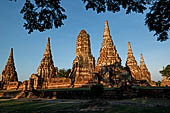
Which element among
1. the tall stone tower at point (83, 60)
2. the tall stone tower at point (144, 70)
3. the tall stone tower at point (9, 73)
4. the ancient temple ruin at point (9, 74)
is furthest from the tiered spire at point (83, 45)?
the tall stone tower at point (9, 73)

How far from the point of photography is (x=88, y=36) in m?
34.7

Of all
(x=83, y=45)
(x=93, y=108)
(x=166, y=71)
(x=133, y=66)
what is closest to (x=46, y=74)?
(x=83, y=45)

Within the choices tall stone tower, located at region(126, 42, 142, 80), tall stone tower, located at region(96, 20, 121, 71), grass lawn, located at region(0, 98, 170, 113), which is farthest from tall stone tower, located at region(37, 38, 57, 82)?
grass lawn, located at region(0, 98, 170, 113)

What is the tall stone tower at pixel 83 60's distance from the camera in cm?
2909

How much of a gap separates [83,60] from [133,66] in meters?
14.5

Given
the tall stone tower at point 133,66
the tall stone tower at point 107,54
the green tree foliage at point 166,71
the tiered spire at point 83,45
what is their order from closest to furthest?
the tall stone tower at point 107,54 → the tiered spire at point 83,45 → the tall stone tower at point 133,66 → the green tree foliage at point 166,71

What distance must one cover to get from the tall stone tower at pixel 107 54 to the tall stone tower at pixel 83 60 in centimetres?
260

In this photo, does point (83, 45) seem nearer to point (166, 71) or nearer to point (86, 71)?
point (86, 71)

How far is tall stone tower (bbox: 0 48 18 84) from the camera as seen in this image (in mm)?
40447

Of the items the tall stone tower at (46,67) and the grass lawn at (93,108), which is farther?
the tall stone tower at (46,67)

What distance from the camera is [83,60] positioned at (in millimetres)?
31203

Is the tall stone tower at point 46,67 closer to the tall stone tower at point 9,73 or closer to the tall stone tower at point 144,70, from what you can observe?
the tall stone tower at point 9,73

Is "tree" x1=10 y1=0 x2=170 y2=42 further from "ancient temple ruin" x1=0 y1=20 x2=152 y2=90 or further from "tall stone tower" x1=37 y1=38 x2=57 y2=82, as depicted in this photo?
"tall stone tower" x1=37 y1=38 x2=57 y2=82

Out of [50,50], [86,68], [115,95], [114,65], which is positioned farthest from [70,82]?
[50,50]
